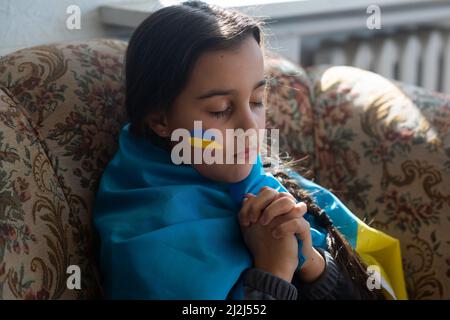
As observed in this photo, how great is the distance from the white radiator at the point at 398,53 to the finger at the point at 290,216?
4.40ft

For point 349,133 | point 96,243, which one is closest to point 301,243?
point 96,243

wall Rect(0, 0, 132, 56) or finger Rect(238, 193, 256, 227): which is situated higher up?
wall Rect(0, 0, 132, 56)

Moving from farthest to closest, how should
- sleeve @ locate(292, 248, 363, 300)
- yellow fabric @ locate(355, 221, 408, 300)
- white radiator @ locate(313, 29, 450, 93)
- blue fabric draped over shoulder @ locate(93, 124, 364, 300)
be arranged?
white radiator @ locate(313, 29, 450, 93) < yellow fabric @ locate(355, 221, 408, 300) < sleeve @ locate(292, 248, 363, 300) < blue fabric draped over shoulder @ locate(93, 124, 364, 300)

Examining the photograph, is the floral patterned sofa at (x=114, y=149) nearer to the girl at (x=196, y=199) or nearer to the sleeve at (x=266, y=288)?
the girl at (x=196, y=199)

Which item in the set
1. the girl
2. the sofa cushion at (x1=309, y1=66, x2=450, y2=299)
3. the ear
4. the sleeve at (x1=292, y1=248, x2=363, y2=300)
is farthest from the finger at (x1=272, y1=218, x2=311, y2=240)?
the sofa cushion at (x1=309, y1=66, x2=450, y2=299)

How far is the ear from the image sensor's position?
1.11 metres

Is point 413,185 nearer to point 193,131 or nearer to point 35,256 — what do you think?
point 193,131

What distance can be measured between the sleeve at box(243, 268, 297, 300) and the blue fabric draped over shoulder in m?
0.02

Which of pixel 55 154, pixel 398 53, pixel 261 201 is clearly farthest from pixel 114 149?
pixel 398 53

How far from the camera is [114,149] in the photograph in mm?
1238

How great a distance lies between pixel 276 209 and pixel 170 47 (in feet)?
0.97

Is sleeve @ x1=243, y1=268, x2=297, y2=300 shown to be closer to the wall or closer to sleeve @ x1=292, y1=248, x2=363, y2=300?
sleeve @ x1=292, y1=248, x2=363, y2=300

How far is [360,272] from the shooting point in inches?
46.6

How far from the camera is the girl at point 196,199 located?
980mm
